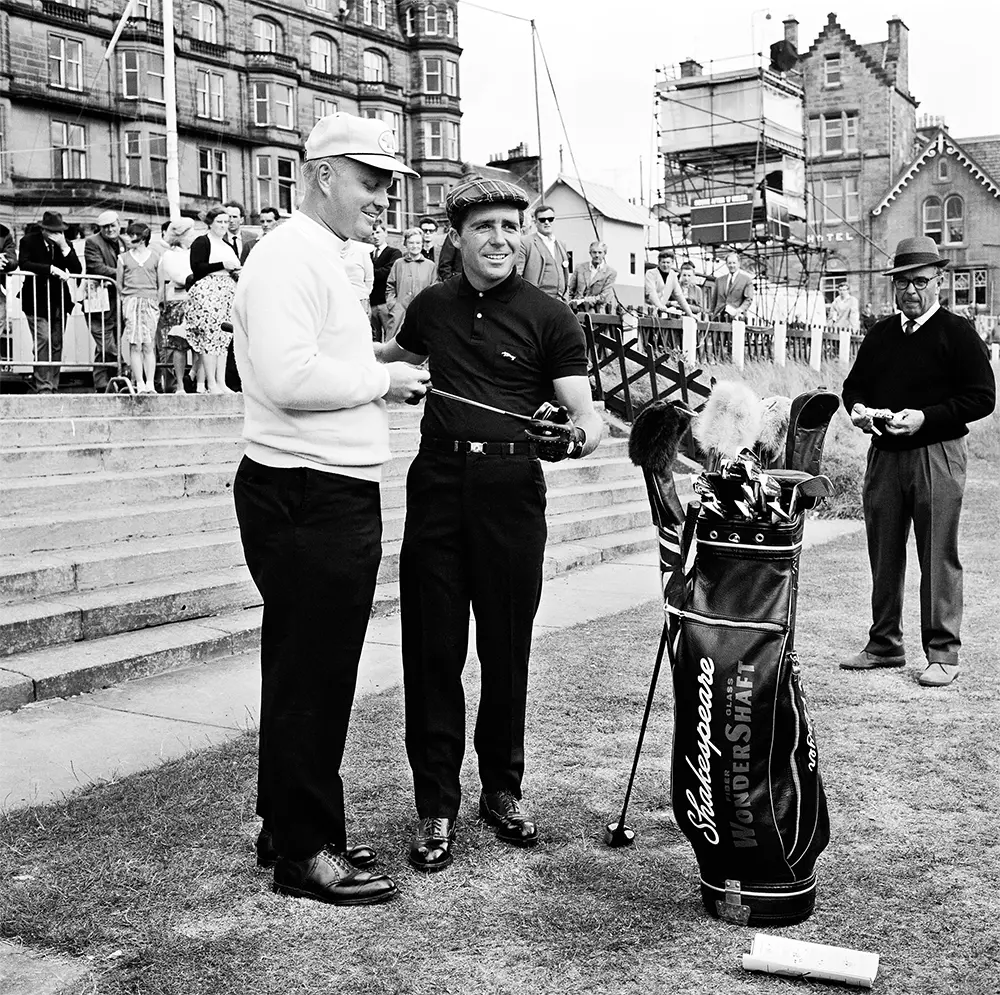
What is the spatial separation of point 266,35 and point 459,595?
4904cm

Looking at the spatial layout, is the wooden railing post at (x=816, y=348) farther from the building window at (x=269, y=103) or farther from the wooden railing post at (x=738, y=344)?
the building window at (x=269, y=103)

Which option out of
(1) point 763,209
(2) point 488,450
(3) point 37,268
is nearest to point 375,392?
(2) point 488,450

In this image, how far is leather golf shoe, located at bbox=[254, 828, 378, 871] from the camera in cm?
382

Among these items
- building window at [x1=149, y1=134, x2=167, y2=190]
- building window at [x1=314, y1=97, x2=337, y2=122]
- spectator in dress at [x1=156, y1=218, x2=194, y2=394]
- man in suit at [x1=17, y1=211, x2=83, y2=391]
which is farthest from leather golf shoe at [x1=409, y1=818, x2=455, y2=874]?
building window at [x1=314, y1=97, x2=337, y2=122]

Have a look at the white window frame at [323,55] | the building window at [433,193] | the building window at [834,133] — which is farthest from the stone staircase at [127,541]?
the building window at [834,133]

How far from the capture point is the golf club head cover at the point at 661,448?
360cm

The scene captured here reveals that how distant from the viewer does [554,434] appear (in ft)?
12.9

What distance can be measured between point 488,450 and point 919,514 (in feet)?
11.3

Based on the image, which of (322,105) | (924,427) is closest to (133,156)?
(322,105)

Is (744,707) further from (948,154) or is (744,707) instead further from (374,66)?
(948,154)

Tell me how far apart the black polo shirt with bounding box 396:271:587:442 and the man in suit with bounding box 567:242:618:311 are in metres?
13.6

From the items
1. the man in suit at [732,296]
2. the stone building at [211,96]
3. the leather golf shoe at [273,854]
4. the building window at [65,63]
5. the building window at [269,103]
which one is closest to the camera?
the leather golf shoe at [273,854]

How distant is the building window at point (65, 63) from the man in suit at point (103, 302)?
31149mm

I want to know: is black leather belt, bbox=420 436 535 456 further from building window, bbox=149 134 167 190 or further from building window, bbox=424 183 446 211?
building window, bbox=424 183 446 211
